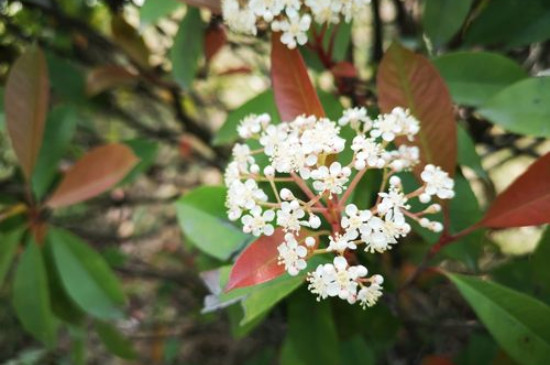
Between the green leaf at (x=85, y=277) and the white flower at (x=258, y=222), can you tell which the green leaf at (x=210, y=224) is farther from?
the green leaf at (x=85, y=277)

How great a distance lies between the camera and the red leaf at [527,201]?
0.75 meters

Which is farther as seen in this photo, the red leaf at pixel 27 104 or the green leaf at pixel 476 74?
the red leaf at pixel 27 104

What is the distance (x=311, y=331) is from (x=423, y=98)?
0.46 meters

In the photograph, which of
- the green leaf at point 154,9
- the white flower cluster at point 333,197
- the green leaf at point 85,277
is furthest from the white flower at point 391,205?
the green leaf at point 85,277

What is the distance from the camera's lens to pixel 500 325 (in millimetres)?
812

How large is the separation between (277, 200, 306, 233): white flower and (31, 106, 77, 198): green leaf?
0.69 meters

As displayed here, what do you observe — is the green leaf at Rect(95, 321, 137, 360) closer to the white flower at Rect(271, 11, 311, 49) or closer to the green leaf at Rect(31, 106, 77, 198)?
the green leaf at Rect(31, 106, 77, 198)

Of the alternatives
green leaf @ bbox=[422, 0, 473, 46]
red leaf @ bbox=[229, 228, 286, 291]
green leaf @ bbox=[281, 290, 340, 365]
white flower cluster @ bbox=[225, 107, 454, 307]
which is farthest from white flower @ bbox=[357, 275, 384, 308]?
green leaf @ bbox=[422, 0, 473, 46]

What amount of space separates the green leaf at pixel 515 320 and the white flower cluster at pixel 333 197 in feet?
0.53

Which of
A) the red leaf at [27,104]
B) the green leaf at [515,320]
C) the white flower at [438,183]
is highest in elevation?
the red leaf at [27,104]

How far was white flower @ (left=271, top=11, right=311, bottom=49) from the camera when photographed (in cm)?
78

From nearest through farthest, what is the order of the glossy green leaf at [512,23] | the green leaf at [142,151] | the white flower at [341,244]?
the white flower at [341,244]
the glossy green leaf at [512,23]
the green leaf at [142,151]

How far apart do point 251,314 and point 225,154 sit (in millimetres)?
1229

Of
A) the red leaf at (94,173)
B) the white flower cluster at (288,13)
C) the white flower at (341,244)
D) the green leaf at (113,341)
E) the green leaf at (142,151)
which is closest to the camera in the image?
the white flower at (341,244)
